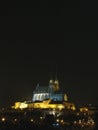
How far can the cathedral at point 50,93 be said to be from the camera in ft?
588

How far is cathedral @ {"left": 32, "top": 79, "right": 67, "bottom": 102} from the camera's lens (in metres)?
179

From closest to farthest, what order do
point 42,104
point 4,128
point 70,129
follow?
point 4,128, point 70,129, point 42,104

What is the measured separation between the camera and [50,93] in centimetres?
Answer: 18300

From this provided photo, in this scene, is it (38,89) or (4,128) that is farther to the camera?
(38,89)

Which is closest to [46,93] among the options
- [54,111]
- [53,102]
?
[53,102]

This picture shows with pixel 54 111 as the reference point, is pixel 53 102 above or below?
above

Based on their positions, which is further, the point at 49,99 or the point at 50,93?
the point at 50,93

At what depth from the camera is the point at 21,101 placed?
180750 mm

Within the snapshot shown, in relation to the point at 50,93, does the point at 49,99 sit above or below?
below

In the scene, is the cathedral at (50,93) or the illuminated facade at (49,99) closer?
the illuminated facade at (49,99)

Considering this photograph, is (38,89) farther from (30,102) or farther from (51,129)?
(51,129)

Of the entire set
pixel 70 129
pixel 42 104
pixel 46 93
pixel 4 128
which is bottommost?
pixel 4 128

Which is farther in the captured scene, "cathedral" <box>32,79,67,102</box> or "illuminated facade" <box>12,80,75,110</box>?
"cathedral" <box>32,79,67,102</box>

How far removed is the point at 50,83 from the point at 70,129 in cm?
11436
